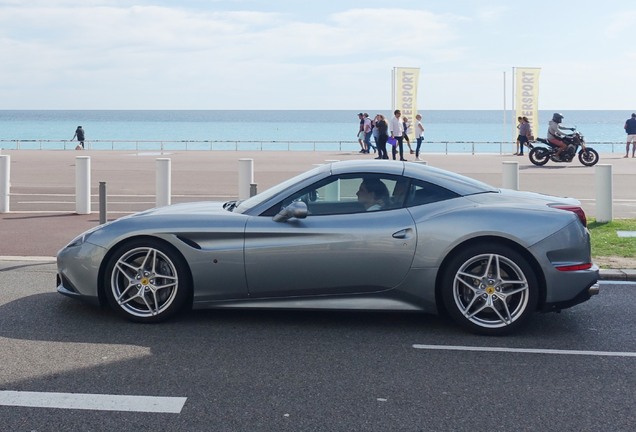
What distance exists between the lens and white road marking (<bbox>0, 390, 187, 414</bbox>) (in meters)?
4.96

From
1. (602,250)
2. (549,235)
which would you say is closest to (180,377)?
(549,235)

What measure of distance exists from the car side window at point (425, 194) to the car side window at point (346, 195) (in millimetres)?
147

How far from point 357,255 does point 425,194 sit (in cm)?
76

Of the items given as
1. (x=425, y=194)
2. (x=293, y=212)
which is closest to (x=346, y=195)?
(x=293, y=212)

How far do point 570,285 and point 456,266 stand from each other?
0.87 metres

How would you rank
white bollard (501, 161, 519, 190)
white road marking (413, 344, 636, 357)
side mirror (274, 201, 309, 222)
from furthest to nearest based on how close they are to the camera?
white bollard (501, 161, 519, 190)
side mirror (274, 201, 309, 222)
white road marking (413, 344, 636, 357)

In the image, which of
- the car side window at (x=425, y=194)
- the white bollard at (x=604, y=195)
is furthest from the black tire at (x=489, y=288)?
the white bollard at (x=604, y=195)

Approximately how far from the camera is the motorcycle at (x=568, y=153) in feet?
91.0

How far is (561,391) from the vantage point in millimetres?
5348

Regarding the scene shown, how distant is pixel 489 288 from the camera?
21.9 ft

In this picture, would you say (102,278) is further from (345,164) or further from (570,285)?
(570,285)

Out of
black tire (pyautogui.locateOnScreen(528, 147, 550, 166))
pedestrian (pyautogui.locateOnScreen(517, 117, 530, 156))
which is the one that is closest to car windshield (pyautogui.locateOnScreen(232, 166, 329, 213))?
black tire (pyautogui.locateOnScreen(528, 147, 550, 166))

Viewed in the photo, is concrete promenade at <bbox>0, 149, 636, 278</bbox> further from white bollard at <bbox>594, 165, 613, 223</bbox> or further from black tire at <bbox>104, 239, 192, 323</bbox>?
black tire at <bbox>104, 239, 192, 323</bbox>

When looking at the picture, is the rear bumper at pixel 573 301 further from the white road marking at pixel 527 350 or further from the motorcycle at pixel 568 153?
the motorcycle at pixel 568 153
